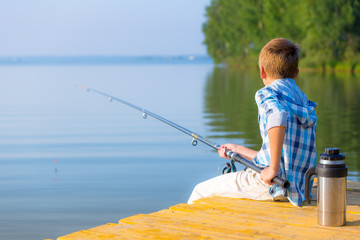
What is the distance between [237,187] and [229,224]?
65cm

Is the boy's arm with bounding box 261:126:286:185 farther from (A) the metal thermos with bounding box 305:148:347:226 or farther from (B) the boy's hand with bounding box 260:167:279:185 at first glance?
(A) the metal thermos with bounding box 305:148:347:226

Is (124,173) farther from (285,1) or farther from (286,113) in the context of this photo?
(285,1)

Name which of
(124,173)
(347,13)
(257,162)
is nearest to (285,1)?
(347,13)

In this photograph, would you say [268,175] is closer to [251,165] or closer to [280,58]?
[251,165]

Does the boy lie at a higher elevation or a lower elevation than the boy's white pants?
higher

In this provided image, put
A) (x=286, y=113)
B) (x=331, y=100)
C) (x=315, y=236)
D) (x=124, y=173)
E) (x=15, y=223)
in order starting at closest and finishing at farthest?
(x=315, y=236)
(x=286, y=113)
(x=15, y=223)
(x=124, y=173)
(x=331, y=100)

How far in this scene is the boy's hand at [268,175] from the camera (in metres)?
4.17

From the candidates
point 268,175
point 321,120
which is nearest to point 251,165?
point 268,175

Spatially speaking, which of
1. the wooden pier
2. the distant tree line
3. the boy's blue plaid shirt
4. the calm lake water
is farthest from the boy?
the distant tree line

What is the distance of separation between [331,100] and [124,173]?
14.4m

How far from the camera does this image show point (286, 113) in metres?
4.14

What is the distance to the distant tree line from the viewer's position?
50125 mm

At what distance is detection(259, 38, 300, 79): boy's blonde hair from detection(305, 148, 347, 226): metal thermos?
24.9 inches

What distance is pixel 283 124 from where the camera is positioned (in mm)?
4105
